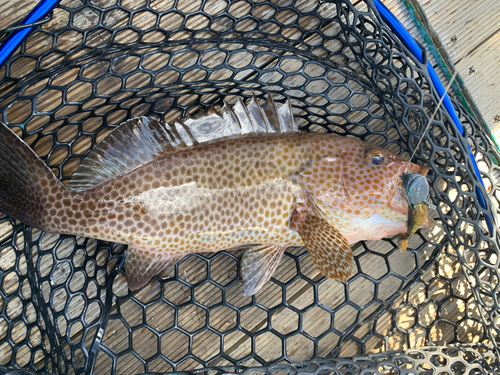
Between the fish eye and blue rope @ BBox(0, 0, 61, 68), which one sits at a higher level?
blue rope @ BBox(0, 0, 61, 68)

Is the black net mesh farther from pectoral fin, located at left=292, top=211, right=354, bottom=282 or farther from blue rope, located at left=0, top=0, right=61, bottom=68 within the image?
pectoral fin, located at left=292, top=211, right=354, bottom=282

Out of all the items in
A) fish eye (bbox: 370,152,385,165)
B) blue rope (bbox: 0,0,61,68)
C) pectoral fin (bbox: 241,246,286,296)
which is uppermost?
blue rope (bbox: 0,0,61,68)

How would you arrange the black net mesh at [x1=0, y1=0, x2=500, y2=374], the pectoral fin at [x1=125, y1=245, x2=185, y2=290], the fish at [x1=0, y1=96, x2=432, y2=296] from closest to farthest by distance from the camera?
1. the fish at [x1=0, y1=96, x2=432, y2=296]
2. the pectoral fin at [x1=125, y1=245, x2=185, y2=290]
3. the black net mesh at [x1=0, y1=0, x2=500, y2=374]

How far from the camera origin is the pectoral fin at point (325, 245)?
7.28ft

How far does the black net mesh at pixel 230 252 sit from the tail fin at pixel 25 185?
1.19ft

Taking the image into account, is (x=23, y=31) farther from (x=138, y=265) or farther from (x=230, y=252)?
(x=230, y=252)

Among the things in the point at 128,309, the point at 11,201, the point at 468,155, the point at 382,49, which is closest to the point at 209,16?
the point at 382,49

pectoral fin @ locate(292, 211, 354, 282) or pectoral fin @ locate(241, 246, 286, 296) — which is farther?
pectoral fin @ locate(241, 246, 286, 296)

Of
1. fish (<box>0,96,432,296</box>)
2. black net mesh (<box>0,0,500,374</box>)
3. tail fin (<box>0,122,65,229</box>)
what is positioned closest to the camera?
tail fin (<box>0,122,65,229</box>)

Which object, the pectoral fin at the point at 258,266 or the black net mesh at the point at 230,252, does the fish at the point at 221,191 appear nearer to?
the pectoral fin at the point at 258,266

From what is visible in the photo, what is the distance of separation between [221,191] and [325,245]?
0.70 metres

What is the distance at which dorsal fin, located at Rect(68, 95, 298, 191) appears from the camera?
217 centimetres

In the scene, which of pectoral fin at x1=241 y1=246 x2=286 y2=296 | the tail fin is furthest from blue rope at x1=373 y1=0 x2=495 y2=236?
the tail fin

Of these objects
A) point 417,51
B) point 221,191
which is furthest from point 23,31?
point 417,51
